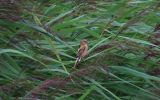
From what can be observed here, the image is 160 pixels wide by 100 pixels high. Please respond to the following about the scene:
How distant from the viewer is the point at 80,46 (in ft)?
6.62

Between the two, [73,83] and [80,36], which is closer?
[73,83]

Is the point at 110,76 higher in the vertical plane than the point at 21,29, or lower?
lower

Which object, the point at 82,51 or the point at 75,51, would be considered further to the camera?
the point at 75,51

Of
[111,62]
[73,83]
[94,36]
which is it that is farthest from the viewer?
[94,36]

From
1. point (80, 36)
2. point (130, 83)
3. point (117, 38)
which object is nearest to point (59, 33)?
point (80, 36)

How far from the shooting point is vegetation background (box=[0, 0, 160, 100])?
6.25ft

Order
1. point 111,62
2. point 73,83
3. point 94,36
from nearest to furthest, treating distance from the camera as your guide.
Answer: point 73,83 → point 111,62 → point 94,36

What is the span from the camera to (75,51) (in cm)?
207

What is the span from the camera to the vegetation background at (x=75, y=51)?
6.25ft

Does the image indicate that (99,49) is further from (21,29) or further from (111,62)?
(21,29)

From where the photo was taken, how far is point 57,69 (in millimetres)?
1958

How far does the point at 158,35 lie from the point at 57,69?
426 millimetres

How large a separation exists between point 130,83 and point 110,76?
3.3 inches

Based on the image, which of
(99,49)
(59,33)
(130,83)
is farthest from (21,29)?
(130,83)
